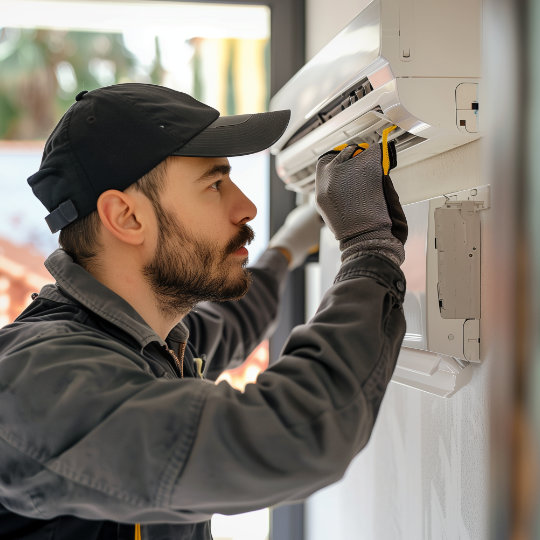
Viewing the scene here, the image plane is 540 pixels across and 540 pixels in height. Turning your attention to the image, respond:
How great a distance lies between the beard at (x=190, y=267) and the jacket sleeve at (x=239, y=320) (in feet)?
1.27

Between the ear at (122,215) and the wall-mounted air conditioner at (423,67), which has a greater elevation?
the wall-mounted air conditioner at (423,67)

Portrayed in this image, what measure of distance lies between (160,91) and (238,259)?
27 centimetres

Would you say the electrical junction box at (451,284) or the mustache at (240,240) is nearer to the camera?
the electrical junction box at (451,284)

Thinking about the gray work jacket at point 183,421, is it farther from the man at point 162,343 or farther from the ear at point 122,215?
the ear at point 122,215

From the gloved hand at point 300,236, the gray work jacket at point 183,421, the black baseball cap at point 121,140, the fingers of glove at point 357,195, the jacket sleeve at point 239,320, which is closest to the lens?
the gray work jacket at point 183,421

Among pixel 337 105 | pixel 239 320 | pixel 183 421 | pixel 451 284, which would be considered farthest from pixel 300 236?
pixel 183 421

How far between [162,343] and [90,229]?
200 millimetres

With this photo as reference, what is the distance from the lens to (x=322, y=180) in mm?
826

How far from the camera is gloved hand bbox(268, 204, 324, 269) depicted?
157 centimetres

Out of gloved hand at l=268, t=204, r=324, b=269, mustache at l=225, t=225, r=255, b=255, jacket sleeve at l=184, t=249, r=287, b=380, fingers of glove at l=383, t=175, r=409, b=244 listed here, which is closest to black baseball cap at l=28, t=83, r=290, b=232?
mustache at l=225, t=225, r=255, b=255

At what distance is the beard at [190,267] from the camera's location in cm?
92

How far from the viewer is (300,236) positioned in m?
Answer: 1.59

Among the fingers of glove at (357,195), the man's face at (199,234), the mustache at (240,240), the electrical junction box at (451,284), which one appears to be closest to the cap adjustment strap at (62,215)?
the man's face at (199,234)

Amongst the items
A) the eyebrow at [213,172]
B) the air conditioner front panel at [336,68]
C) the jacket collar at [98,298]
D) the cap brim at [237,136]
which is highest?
the air conditioner front panel at [336,68]
